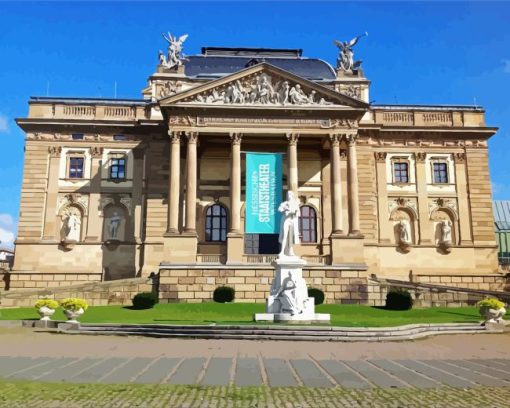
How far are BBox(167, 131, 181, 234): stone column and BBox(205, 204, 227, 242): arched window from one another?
5.02 m

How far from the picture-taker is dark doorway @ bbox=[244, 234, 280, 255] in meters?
44.5

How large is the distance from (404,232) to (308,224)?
9074 millimetres

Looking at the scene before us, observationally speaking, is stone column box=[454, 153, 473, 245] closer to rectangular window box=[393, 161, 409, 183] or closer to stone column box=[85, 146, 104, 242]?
rectangular window box=[393, 161, 409, 183]

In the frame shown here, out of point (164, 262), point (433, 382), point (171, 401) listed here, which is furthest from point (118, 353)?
point (164, 262)

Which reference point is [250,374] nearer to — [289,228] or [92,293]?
[289,228]

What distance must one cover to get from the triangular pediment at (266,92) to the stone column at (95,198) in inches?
435

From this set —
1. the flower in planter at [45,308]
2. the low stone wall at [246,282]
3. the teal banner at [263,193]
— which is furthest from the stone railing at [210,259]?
the flower in planter at [45,308]

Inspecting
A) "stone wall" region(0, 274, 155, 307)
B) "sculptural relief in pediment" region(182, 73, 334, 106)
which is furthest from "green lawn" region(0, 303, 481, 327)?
"sculptural relief in pediment" region(182, 73, 334, 106)

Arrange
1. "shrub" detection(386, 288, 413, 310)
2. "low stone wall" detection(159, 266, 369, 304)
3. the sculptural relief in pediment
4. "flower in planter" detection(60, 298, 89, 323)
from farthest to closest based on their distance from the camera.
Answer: the sculptural relief in pediment
"low stone wall" detection(159, 266, 369, 304)
"shrub" detection(386, 288, 413, 310)
"flower in planter" detection(60, 298, 89, 323)

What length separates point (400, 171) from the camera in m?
47.8

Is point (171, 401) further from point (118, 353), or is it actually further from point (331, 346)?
point (331, 346)

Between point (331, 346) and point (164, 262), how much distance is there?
910 inches

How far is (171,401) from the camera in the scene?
27.3 feet

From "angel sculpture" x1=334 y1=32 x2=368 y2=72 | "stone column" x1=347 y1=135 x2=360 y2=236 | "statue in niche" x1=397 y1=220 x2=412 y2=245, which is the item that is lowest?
"statue in niche" x1=397 y1=220 x2=412 y2=245
